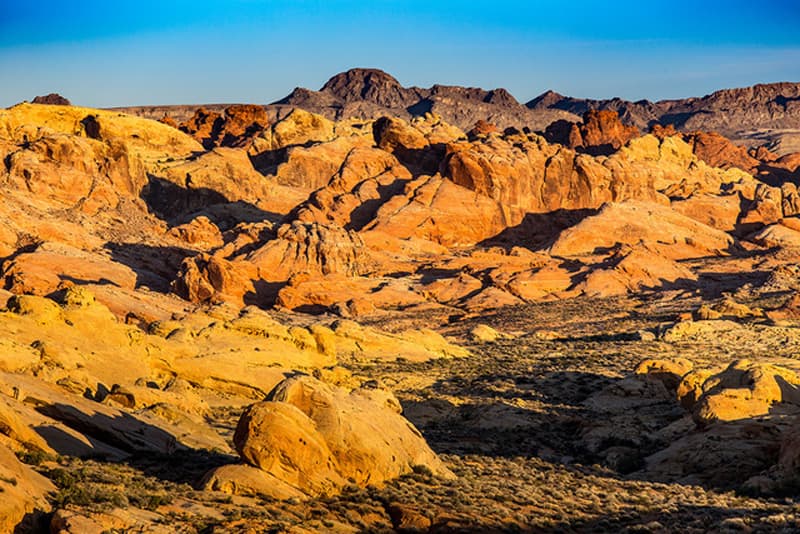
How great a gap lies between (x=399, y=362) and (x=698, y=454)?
3152cm

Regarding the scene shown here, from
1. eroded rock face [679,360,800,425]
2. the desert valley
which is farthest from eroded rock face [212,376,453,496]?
eroded rock face [679,360,800,425]

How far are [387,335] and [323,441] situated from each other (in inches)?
1689

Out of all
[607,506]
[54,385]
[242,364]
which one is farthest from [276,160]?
[607,506]

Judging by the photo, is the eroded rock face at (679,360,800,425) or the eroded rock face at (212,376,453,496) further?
the eroded rock face at (679,360,800,425)

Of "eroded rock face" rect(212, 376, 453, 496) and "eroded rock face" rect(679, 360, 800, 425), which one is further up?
"eroded rock face" rect(212, 376, 453, 496)

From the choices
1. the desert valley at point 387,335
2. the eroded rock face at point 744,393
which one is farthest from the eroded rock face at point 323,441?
→ the eroded rock face at point 744,393

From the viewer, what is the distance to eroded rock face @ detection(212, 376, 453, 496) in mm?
24188

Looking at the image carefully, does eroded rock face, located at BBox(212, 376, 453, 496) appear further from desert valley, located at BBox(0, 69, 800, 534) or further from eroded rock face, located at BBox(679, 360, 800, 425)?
eroded rock face, located at BBox(679, 360, 800, 425)

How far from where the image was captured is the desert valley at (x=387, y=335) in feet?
80.0

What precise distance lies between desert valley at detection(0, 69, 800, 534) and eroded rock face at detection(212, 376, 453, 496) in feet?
0.27

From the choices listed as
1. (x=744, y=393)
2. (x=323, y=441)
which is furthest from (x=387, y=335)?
(x=323, y=441)

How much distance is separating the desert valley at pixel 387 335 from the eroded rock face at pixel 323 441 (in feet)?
0.27

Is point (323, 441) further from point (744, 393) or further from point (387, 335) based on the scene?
point (387, 335)

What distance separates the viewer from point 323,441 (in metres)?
25.4
